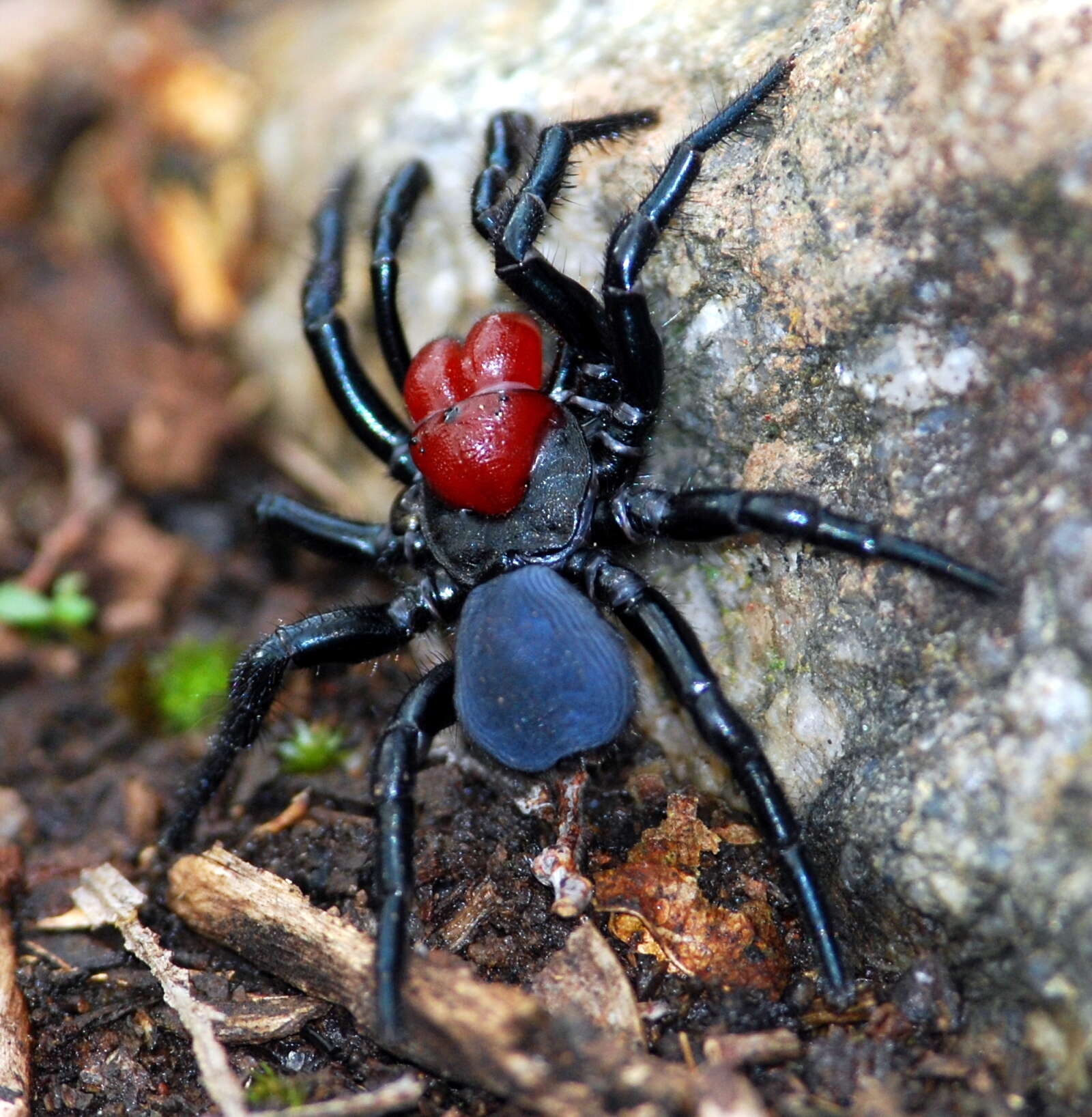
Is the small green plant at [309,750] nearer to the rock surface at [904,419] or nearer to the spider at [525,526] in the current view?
the spider at [525,526]

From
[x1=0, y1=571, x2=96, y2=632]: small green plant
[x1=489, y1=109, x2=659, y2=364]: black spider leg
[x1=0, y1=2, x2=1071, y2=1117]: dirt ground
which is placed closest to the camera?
[x1=0, y1=2, x2=1071, y2=1117]: dirt ground

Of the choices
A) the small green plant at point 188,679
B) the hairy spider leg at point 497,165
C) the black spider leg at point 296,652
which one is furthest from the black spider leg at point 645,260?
the small green plant at point 188,679

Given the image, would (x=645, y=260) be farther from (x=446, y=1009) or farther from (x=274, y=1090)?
(x=274, y=1090)

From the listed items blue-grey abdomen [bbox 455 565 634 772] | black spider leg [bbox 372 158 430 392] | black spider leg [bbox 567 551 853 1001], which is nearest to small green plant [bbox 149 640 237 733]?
black spider leg [bbox 372 158 430 392]

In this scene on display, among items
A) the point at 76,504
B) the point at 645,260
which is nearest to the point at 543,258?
the point at 645,260

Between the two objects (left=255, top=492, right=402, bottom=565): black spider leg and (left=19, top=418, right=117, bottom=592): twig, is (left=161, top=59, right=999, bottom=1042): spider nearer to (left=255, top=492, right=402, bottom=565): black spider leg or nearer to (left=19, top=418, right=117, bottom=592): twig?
(left=255, top=492, right=402, bottom=565): black spider leg

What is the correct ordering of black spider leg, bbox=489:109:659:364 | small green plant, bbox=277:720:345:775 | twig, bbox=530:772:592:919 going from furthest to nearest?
small green plant, bbox=277:720:345:775
black spider leg, bbox=489:109:659:364
twig, bbox=530:772:592:919
